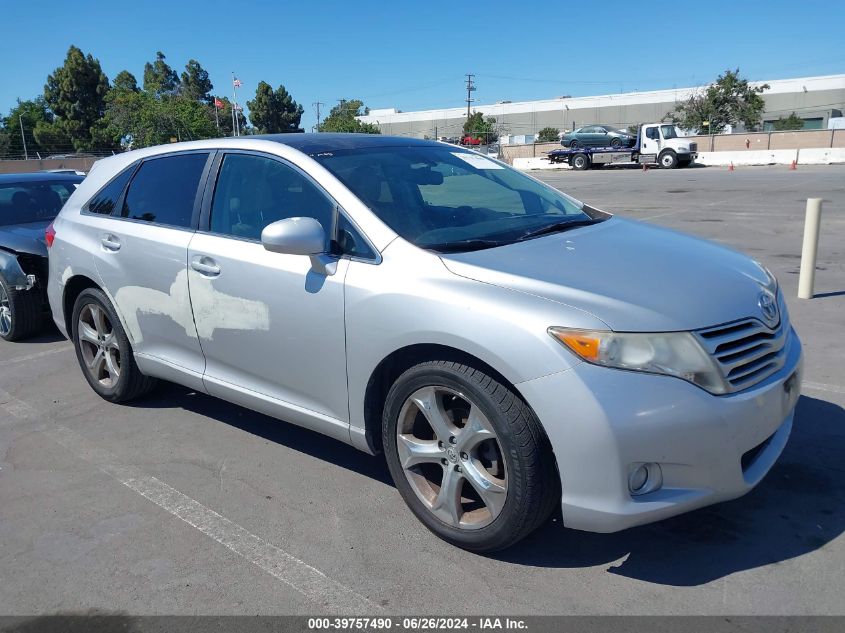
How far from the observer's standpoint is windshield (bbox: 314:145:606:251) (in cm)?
326

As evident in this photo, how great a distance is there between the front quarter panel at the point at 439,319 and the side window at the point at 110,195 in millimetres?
2359

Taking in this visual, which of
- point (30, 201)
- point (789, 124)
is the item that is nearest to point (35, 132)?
point (30, 201)

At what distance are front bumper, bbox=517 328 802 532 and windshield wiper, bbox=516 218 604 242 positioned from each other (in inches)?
40.7

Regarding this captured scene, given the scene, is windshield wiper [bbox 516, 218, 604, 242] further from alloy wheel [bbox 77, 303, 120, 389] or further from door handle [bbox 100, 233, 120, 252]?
alloy wheel [bbox 77, 303, 120, 389]

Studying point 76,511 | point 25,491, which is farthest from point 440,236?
point 25,491

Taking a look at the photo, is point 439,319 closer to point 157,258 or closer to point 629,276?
point 629,276

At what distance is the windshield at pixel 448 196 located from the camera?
3.26m

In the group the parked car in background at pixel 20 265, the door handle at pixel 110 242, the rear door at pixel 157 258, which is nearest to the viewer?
the rear door at pixel 157 258

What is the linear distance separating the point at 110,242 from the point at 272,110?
280ft

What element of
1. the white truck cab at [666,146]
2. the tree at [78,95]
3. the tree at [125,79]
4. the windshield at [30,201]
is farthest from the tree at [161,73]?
the windshield at [30,201]

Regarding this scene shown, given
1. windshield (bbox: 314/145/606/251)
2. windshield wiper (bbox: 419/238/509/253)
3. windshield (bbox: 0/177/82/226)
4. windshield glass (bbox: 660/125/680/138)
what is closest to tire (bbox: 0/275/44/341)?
windshield (bbox: 0/177/82/226)

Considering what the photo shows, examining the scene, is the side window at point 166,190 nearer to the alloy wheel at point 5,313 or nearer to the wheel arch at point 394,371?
the wheel arch at point 394,371

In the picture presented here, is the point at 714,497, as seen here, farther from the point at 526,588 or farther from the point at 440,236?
the point at 440,236

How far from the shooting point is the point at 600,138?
40750 mm
